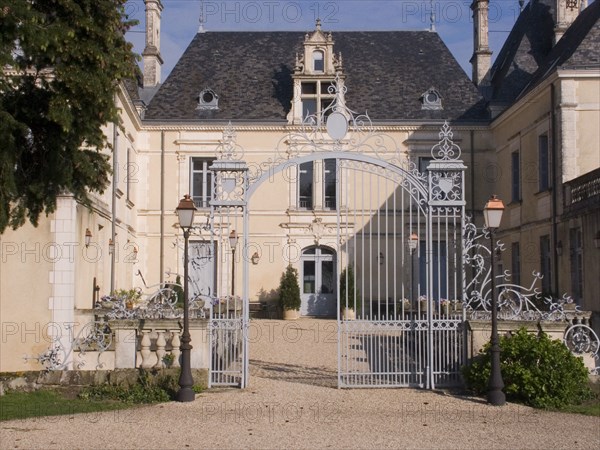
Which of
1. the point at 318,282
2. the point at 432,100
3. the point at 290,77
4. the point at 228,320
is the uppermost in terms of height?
the point at 290,77

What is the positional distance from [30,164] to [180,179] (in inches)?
544

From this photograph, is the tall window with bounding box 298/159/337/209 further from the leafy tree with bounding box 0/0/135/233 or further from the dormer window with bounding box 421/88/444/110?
the leafy tree with bounding box 0/0/135/233

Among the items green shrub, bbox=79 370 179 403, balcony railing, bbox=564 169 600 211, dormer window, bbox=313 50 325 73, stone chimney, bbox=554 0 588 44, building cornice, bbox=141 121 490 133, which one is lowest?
green shrub, bbox=79 370 179 403

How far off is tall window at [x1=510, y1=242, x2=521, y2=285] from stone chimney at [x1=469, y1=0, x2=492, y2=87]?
748 centimetres

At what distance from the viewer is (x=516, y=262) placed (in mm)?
21016

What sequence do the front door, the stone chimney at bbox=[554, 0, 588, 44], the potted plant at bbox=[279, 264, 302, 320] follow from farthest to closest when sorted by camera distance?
the front door < the potted plant at bbox=[279, 264, 302, 320] < the stone chimney at bbox=[554, 0, 588, 44]

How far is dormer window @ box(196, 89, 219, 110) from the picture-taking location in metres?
25.0

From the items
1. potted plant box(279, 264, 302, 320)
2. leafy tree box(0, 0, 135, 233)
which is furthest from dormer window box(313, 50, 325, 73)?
leafy tree box(0, 0, 135, 233)

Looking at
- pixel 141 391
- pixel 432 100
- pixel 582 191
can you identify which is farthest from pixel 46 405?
pixel 432 100

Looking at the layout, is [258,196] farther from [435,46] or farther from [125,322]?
[125,322]

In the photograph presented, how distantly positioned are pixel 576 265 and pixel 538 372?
26.0 ft

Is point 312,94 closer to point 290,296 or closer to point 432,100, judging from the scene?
point 432,100

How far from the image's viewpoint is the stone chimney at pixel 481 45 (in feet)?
86.3

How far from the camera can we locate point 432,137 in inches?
953
